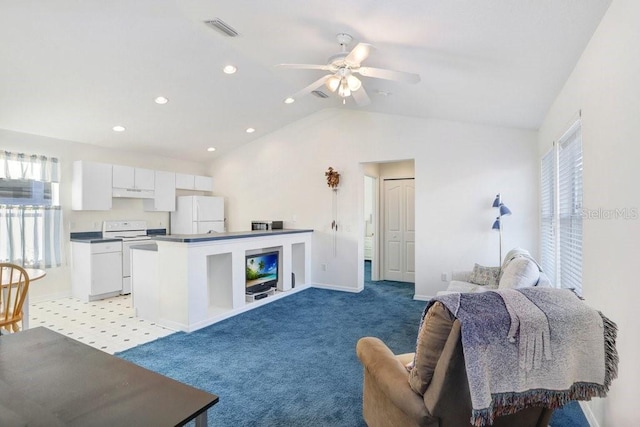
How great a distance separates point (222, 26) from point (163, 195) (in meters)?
3.95

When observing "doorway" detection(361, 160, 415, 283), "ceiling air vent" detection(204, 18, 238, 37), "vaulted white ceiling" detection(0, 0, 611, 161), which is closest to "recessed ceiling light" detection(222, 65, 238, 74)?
"vaulted white ceiling" detection(0, 0, 611, 161)

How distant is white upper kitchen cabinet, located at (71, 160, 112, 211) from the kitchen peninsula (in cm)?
154

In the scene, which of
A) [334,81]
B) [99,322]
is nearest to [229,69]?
[334,81]

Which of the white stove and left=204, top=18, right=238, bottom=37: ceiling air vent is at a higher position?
left=204, top=18, right=238, bottom=37: ceiling air vent

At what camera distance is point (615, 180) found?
1742 millimetres

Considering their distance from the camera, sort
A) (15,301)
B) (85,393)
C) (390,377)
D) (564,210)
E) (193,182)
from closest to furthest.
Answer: (85,393)
(390,377)
(15,301)
(564,210)
(193,182)

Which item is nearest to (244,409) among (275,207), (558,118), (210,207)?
(558,118)

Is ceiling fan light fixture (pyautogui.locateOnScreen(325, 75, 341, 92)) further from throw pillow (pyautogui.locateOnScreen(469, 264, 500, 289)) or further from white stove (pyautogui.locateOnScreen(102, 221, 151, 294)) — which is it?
white stove (pyautogui.locateOnScreen(102, 221, 151, 294))

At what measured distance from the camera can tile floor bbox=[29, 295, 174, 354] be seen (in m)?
3.44

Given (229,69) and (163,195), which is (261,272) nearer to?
(163,195)

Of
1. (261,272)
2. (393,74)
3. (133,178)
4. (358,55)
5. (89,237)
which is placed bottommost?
(261,272)

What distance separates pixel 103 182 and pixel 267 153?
276 centimetres

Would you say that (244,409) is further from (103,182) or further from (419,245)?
(103,182)

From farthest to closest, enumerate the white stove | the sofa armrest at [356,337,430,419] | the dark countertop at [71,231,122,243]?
the white stove → the dark countertop at [71,231,122,243] → the sofa armrest at [356,337,430,419]
